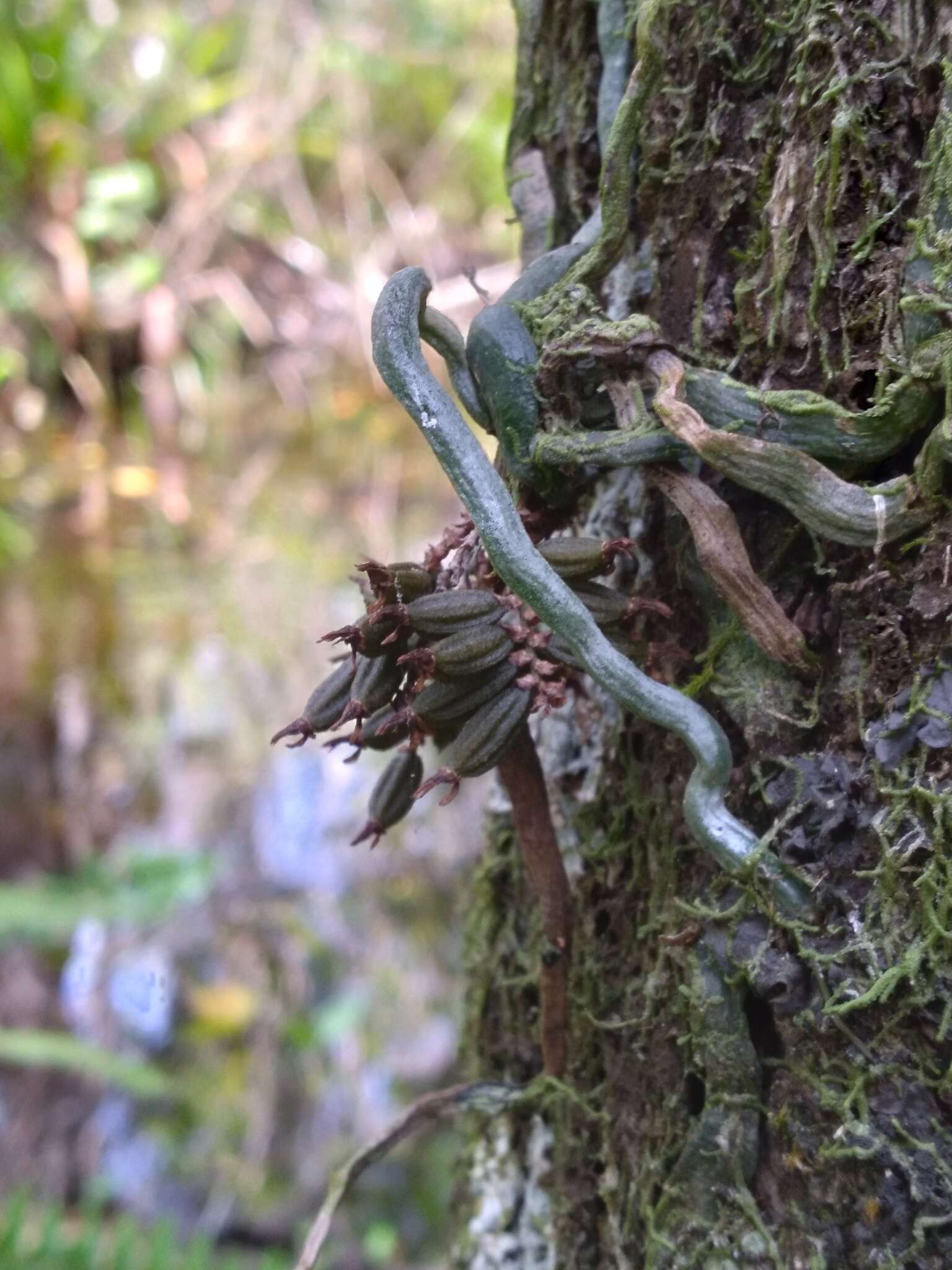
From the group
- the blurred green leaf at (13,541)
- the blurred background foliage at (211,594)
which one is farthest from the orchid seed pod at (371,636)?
the blurred green leaf at (13,541)

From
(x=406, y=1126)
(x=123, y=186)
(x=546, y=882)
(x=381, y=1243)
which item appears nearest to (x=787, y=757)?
(x=546, y=882)

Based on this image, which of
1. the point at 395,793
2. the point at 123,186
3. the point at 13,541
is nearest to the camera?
the point at 395,793

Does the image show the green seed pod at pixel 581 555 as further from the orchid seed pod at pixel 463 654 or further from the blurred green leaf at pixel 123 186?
the blurred green leaf at pixel 123 186

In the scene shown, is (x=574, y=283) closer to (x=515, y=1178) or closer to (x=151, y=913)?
(x=515, y=1178)

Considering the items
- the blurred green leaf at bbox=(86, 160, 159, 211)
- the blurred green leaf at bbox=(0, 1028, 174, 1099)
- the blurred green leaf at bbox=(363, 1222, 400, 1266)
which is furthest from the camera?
the blurred green leaf at bbox=(86, 160, 159, 211)

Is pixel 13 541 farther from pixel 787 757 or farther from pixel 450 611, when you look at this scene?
pixel 787 757

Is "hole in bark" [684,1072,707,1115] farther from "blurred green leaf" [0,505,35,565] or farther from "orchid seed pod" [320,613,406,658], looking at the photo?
"blurred green leaf" [0,505,35,565]

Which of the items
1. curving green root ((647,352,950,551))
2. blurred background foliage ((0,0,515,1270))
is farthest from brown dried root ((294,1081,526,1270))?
blurred background foliage ((0,0,515,1270))
